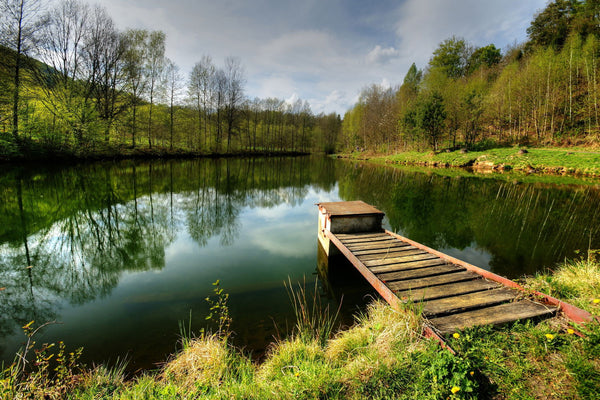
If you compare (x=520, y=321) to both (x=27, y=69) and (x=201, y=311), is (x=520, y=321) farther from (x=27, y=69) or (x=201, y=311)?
(x=27, y=69)

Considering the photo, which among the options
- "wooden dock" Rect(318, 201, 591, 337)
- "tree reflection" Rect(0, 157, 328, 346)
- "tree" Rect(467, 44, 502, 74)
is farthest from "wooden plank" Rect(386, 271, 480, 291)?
"tree" Rect(467, 44, 502, 74)

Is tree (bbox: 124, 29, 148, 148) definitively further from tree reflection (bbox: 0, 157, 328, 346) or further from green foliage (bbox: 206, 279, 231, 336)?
green foliage (bbox: 206, 279, 231, 336)

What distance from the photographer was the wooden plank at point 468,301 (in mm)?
3143

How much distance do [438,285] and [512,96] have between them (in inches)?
1526

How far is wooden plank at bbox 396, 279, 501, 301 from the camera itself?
349cm

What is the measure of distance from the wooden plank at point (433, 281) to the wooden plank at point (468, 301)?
1.38ft

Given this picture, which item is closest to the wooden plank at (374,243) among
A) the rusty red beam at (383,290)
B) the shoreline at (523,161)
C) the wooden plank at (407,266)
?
the rusty red beam at (383,290)

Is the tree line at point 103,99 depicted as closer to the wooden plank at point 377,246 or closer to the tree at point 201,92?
the tree at point 201,92

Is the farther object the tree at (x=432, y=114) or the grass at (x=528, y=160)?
the tree at (x=432, y=114)

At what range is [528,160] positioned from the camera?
23172mm

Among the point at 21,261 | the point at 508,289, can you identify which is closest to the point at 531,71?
the point at 508,289

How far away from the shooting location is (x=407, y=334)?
2832 millimetres

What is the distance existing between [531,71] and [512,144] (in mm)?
8366

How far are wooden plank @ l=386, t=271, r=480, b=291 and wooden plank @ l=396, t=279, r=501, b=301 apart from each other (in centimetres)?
9
